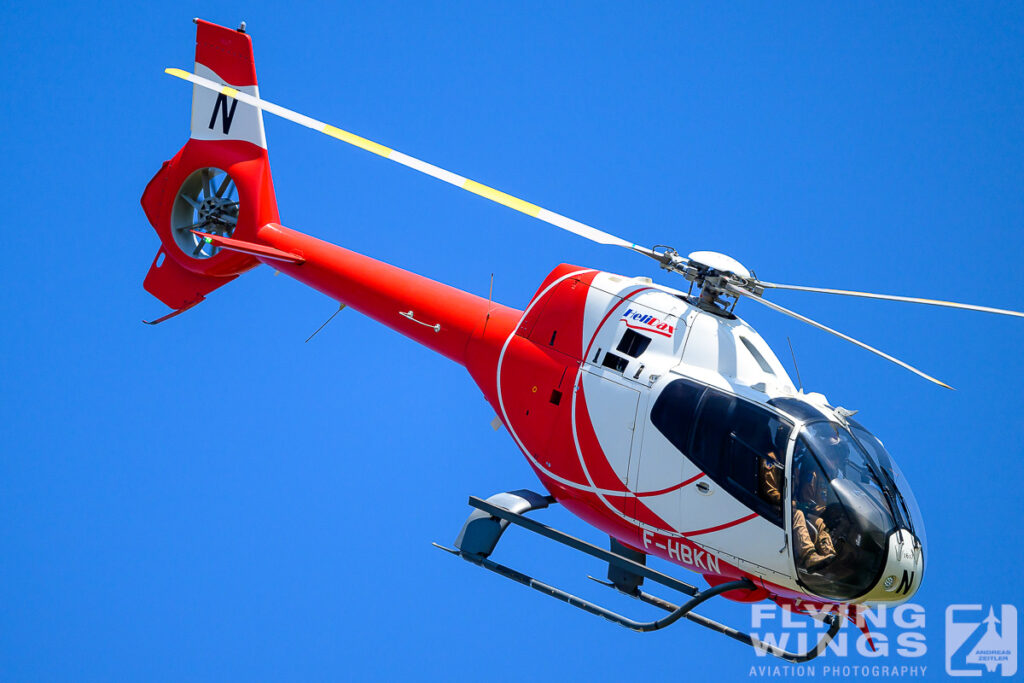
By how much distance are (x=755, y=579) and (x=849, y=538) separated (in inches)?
34.3

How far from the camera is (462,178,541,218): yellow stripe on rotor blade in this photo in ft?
27.5

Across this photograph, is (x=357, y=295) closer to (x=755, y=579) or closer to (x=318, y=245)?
(x=318, y=245)

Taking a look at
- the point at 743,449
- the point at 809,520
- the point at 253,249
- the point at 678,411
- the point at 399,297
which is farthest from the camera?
the point at 253,249

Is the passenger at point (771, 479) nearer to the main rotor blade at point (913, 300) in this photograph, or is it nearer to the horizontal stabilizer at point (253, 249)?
the main rotor blade at point (913, 300)

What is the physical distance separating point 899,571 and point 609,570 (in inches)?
96.8

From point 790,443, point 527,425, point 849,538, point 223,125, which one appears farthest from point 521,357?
point 223,125

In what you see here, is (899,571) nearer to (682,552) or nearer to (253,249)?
(682,552)

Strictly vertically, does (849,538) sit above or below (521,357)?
below

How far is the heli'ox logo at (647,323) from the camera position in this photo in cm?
818

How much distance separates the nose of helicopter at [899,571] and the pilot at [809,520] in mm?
382

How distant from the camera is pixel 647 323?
827 centimetres

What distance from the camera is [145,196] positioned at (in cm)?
1163

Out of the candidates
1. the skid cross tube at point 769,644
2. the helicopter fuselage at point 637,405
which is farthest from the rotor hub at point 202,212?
the skid cross tube at point 769,644

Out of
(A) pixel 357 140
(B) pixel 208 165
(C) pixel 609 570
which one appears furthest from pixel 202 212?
(C) pixel 609 570
